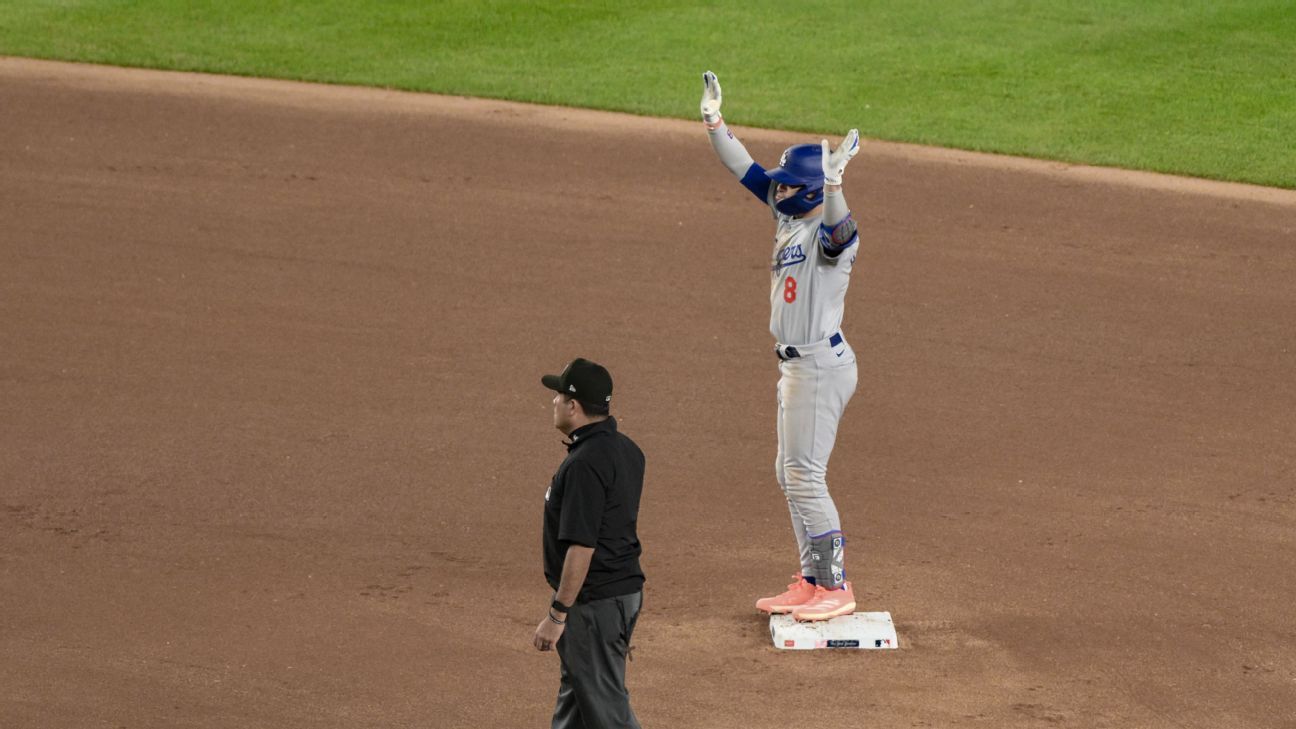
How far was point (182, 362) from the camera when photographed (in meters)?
10.4

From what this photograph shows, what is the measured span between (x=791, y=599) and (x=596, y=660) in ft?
6.04

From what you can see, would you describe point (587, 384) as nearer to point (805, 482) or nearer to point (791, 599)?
point (805, 482)

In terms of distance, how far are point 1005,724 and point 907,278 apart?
5.37 meters

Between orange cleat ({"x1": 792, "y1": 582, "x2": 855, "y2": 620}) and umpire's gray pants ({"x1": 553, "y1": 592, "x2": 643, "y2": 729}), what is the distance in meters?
1.68

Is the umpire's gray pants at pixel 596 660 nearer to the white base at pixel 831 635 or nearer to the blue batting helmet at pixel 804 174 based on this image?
the white base at pixel 831 635

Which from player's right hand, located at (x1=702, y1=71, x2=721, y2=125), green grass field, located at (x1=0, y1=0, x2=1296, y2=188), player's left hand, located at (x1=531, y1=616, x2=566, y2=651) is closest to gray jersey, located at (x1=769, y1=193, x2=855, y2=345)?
player's right hand, located at (x1=702, y1=71, x2=721, y2=125)

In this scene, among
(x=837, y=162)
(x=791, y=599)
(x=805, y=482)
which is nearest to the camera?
(x=837, y=162)

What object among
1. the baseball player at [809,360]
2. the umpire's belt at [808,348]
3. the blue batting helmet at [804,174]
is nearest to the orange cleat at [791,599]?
the baseball player at [809,360]

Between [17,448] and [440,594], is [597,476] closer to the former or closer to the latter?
[440,594]

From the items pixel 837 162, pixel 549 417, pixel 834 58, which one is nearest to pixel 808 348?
pixel 837 162

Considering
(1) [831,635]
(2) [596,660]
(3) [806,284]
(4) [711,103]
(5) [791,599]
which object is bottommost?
(1) [831,635]

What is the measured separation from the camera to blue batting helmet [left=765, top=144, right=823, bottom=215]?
7.35 metres

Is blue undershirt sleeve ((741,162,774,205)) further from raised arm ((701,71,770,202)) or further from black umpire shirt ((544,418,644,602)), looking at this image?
black umpire shirt ((544,418,644,602))

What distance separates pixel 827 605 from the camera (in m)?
7.64
